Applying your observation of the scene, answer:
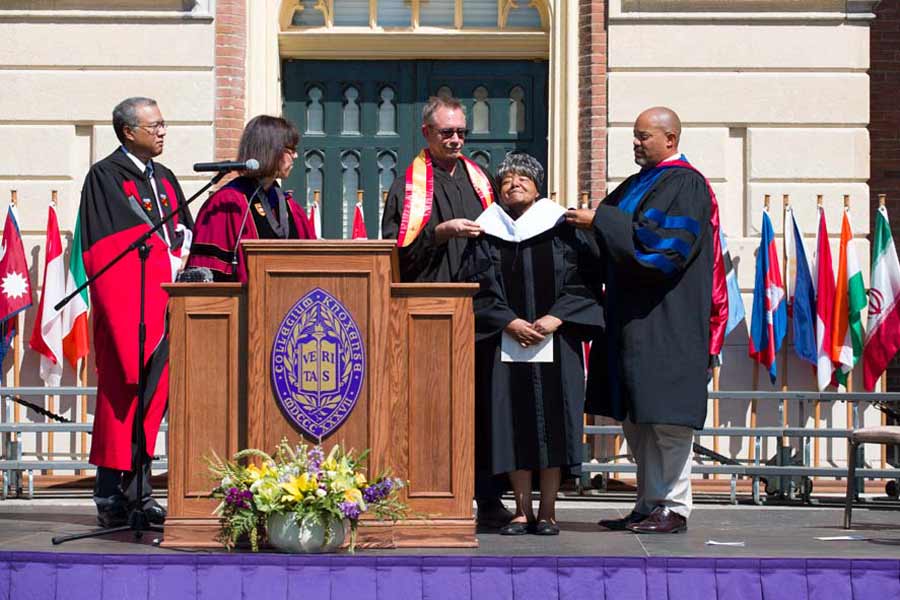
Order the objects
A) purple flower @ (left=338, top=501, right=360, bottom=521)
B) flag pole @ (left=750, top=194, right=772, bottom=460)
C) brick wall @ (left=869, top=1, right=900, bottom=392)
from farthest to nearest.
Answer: brick wall @ (left=869, top=1, right=900, bottom=392) → flag pole @ (left=750, top=194, right=772, bottom=460) → purple flower @ (left=338, top=501, right=360, bottom=521)

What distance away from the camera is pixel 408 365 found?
7.11m

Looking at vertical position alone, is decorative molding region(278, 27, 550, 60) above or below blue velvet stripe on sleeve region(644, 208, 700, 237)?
above

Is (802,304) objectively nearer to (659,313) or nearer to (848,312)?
(848,312)

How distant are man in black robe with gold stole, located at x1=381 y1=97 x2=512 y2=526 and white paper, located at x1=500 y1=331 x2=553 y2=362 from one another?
1.82 feet

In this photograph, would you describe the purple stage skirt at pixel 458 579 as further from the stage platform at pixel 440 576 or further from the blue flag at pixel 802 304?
the blue flag at pixel 802 304

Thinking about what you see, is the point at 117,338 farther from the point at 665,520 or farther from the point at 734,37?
the point at 734,37

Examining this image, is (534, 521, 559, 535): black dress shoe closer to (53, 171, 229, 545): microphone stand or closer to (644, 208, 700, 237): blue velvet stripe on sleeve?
(644, 208, 700, 237): blue velvet stripe on sleeve

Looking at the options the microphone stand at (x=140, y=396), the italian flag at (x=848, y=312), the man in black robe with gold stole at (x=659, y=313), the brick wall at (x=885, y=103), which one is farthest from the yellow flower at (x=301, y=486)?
the brick wall at (x=885, y=103)

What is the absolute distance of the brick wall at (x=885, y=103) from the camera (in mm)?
13422

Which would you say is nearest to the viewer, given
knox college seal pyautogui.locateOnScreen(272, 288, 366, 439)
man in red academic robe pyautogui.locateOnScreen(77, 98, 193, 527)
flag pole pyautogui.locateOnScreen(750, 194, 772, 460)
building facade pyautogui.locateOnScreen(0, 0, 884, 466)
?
knox college seal pyautogui.locateOnScreen(272, 288, 366, 439)

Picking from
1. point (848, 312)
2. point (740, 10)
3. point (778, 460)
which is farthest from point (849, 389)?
point (740, 10)

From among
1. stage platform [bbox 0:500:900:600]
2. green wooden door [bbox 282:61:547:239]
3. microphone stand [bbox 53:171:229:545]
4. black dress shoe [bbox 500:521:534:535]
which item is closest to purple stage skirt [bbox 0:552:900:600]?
stage platform [bbox 0:500:900:600]

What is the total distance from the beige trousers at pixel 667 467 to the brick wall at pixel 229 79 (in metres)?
4.97

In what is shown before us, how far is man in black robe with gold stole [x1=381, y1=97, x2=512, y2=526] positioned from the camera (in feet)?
26.2
